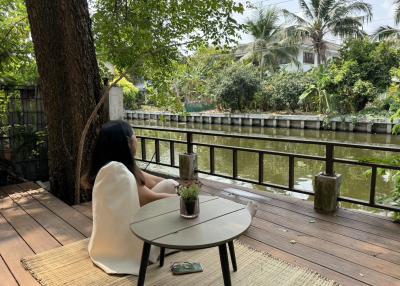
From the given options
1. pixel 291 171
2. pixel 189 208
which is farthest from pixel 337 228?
pixel 189 208

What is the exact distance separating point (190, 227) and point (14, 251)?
1.52m

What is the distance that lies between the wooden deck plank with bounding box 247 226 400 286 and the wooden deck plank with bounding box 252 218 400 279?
0.04m

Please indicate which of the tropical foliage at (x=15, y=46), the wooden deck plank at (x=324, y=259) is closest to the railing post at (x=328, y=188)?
the wooden deck plank at (x=324, y=259)

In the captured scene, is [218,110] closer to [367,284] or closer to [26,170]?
[26,170]

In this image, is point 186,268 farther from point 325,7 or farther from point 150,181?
point 325,7

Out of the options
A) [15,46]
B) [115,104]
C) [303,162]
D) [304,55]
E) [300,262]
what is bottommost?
[303,162]

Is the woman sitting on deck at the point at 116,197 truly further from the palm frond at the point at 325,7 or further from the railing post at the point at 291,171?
the palm frond at the point at 325,7

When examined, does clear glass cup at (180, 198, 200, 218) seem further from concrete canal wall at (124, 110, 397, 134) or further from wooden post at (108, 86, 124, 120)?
concrete canal wall at (124, 110, 397, 134)

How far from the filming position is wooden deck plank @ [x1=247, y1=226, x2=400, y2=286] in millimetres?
1875

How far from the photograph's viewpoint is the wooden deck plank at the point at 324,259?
188 centimetres

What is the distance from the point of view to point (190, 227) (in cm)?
158

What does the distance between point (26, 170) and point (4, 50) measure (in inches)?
63.6

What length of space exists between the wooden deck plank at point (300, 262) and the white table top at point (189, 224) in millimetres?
613

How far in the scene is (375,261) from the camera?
2084 millimetres
